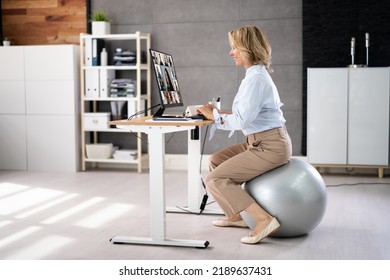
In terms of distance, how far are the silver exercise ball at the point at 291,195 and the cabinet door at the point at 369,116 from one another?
93.2 inches

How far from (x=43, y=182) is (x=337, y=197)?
110 inches

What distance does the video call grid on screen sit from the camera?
151 inches

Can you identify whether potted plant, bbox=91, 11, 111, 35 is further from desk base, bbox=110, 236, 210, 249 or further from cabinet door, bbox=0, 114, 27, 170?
desk base, bbox=110, 236, 210, 249

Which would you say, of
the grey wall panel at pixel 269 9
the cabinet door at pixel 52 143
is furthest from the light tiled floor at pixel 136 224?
the grey wall panel at pixel 269 9

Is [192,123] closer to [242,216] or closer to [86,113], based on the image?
[242,216]

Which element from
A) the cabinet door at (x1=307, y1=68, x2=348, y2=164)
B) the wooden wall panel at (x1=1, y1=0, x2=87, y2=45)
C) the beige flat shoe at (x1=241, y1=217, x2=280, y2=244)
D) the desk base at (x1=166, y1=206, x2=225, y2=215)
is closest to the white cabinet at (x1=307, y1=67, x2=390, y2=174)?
the cabinet door at (x1=307, y1=68, x2=348, y2=164)

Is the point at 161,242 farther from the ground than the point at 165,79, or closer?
closer

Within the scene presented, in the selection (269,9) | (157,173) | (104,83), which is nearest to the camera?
(157,173)

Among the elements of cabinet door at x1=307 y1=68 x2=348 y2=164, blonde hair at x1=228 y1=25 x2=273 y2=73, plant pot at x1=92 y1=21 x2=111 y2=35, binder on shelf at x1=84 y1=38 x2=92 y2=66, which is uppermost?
plant pot at x1=92 y1=21 x2=111 y2=35

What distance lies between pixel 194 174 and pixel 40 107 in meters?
2.81

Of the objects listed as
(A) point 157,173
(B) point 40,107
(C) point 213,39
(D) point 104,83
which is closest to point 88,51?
(D) point 104,83

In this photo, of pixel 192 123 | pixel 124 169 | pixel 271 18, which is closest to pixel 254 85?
pixel 192 123

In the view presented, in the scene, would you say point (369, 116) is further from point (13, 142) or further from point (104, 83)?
point (13, 142)

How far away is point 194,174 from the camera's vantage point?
14.6ft
